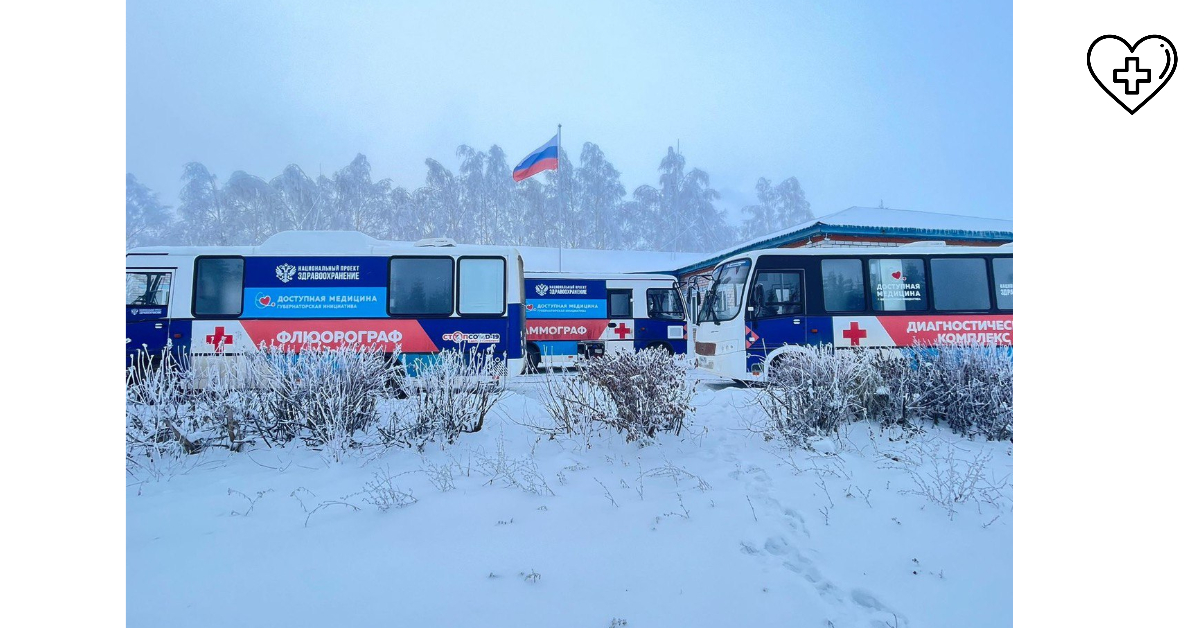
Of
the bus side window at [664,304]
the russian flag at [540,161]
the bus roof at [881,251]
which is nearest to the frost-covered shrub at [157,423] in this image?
the bus roof at [881,251]

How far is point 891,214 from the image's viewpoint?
62.2ft

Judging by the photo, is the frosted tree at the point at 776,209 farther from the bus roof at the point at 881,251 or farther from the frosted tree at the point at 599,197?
the bus roof at the point at 881,251

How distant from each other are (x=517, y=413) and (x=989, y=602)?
14.2ft

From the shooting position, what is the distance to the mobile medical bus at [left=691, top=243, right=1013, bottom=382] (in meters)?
8.20

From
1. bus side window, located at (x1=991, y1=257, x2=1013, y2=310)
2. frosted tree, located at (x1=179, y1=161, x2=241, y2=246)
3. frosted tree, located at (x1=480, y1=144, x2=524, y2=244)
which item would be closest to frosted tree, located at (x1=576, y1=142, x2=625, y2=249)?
frosted tree, located at (x1=480, y1=144, x2=524, y2=244)

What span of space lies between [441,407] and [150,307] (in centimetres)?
694

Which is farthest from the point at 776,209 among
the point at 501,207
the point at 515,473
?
the point at 515,473

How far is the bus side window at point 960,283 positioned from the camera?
8.30 meters

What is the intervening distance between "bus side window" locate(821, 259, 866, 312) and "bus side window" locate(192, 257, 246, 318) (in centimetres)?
995

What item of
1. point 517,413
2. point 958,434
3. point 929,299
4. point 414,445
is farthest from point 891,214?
point 414,445

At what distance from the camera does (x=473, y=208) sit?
37.8 meters

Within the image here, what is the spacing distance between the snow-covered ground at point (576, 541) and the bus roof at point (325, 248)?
4804 millimetres

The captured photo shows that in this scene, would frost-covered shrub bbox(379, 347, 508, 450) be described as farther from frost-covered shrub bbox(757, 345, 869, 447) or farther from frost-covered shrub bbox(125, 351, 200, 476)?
frost-covered shrub bbox(757, 345, 869, 447)

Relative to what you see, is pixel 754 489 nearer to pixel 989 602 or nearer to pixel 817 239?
pixel 989 602
